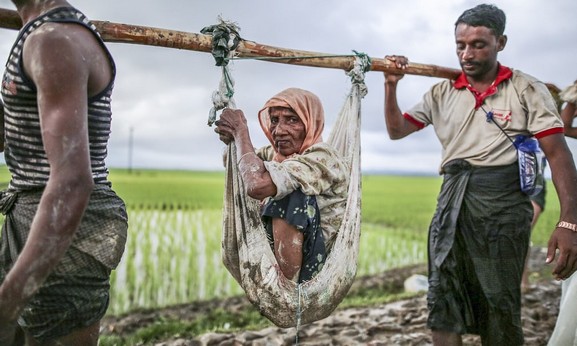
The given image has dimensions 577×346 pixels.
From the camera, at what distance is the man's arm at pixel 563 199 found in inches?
114

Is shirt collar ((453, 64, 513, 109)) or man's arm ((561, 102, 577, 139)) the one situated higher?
shirt collar ((453, 64, 513, 109))

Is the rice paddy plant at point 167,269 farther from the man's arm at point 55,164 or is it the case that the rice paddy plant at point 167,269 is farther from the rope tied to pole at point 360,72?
the man's arm at point 55,164

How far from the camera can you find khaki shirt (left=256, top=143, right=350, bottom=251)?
8.78 ft

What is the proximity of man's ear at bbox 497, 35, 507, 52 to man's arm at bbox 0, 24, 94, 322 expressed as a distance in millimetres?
2400

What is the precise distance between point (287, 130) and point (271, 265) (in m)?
0.71

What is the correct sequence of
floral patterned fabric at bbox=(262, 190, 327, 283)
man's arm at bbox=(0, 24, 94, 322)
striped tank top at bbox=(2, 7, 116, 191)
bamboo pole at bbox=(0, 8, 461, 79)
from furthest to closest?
1. floral patterned fabric at bbox=(262, 190, 327, 283)
2. bamboo pole at bbox=(0, 8, 461, 79)
3. striped tank top at bbox=(2, 7, 116, 191)
4. man's arm at bbox=(0, 24, 94, 322)

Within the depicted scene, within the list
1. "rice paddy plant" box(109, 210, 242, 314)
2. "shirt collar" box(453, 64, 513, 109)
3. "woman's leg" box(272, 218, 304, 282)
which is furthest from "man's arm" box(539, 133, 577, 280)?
"rice paddy plant" box(109, 210, 242, 314)

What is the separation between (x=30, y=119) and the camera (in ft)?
5.55

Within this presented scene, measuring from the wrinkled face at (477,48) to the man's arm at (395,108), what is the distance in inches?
13.4

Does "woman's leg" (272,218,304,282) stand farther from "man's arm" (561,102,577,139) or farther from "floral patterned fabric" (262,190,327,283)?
"man's arm" (561,102,577,139)

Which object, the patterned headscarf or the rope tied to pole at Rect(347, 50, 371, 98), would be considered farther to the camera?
the rope tied to pole at Rect(347, 50, 371, 98)

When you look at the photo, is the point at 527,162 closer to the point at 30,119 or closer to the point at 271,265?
the point at 271,265

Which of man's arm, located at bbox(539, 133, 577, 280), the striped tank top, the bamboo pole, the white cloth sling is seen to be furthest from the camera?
man's arm, located at bbox(539, 133, 577, 280)

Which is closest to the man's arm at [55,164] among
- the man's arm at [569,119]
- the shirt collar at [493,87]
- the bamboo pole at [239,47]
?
the bamboo pole at [239,47]
